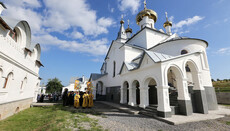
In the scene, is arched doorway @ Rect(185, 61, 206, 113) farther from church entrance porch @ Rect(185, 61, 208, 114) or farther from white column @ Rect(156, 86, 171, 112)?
white column @ Rect(156, 86, 171, 112)

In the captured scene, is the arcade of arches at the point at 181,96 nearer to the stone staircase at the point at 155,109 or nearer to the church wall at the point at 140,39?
the stone staircase at the point at 155,109

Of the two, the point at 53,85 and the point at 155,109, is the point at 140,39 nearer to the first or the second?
the point at 155,109

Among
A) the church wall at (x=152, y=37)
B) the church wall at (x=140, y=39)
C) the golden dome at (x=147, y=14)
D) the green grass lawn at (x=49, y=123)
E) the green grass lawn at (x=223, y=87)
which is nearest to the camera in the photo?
the green grass lawn at (x=49, y=123)

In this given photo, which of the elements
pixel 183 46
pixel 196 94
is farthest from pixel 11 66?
pixel 183 46

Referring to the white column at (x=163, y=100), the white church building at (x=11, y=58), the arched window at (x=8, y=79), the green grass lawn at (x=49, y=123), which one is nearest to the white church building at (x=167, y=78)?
the white column at (x=163, y=100)

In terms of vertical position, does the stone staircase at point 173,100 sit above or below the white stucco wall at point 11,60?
below

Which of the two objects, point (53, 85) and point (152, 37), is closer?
point (152, 37)

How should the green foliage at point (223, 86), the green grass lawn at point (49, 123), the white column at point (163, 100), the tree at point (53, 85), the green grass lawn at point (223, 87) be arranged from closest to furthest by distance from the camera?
the green grass lawn at point (49, 123) → the white column at point (163, 100) → the green grass lawn at point (223, 87) → the green foliage at point (223, 86) → the tree at point (53, 85)

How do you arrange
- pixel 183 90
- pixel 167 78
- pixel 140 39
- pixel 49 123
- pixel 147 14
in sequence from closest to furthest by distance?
1. pixel 49 123
2. pixel 183 90
3. pixel 167 78
4. pixel 140 39
5. pixel 147 14

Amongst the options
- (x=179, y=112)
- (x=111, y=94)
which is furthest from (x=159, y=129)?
(x=111, y=94)

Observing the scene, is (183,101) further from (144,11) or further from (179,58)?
(144,11)

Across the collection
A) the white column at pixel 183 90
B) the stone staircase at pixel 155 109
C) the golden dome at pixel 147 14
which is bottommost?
the stone staircase at pixel 155 109

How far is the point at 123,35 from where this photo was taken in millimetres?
25750

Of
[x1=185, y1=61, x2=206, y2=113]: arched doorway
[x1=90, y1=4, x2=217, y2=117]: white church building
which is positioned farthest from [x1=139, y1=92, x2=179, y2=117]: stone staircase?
[x1=185, y1=61, x2=206, y2=113]: arched doorway
